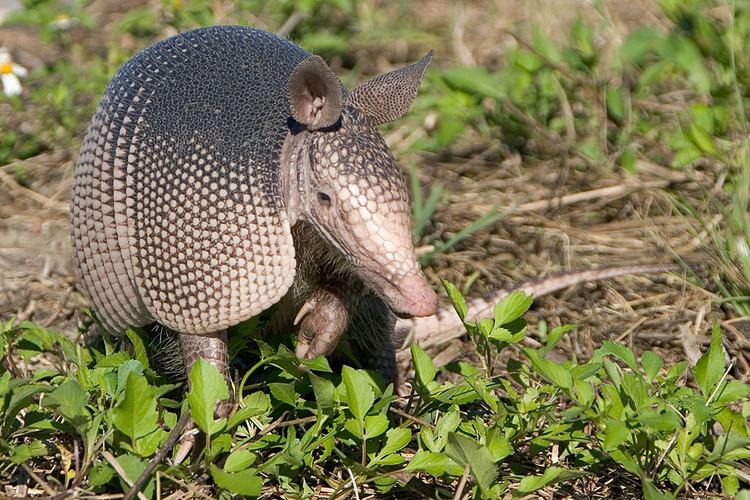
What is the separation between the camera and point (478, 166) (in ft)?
21.5

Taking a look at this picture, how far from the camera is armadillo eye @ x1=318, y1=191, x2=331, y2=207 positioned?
3.31 meters

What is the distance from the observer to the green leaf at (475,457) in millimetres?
3158

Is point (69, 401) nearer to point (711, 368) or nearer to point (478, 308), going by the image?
point (478, 308)

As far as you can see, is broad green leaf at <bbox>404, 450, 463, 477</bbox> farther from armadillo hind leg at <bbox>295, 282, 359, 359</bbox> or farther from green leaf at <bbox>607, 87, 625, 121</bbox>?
green leaf at <bbox>607, 87, 625, 121</bbox>

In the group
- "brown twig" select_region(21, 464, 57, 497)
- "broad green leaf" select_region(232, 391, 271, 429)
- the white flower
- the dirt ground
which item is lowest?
the dirt ground

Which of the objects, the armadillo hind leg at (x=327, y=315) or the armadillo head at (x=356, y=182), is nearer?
the armadillo head at (x=356, y=182)

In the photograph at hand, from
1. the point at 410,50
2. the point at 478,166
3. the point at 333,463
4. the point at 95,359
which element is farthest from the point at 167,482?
the point at 410,50

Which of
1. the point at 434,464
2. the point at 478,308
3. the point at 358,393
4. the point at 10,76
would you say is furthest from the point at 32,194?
the point at 434,464

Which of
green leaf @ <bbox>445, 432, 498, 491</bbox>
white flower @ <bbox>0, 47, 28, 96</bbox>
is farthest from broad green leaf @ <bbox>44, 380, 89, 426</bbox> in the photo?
white flower @ <bbox>0, 47, 28, 96</bbox>

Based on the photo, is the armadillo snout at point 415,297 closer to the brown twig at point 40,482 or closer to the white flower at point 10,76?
the brown twig at point 40,482

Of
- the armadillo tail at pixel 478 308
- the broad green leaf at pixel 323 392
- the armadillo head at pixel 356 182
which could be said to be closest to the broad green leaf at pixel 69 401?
the broad green leaf at pixel 323 392

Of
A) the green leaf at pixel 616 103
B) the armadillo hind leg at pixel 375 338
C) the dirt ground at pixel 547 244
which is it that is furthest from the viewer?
the green leaf at pixel 616 103

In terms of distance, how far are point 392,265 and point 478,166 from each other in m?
3.42

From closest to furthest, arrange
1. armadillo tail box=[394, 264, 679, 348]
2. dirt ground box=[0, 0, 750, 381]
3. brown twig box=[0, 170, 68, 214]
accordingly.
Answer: armadillo tail box=[394, 264, 679, 348]
dirt ground box=[0, 0, 750, 381]
brown twig box=[0, 170, 68, 214]
